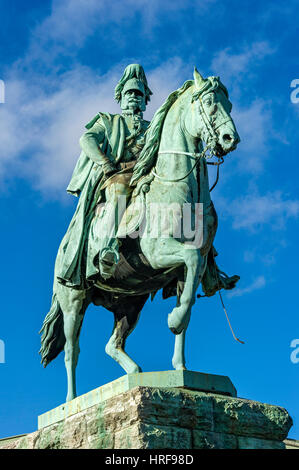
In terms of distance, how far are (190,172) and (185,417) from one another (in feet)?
9.77

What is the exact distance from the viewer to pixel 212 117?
10.0m

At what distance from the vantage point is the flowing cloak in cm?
1109

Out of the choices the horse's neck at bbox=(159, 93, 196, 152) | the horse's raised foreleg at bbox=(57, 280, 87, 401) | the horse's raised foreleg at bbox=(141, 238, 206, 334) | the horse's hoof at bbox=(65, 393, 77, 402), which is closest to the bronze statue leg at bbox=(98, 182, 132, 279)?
the horse's raised foreleg at bbox=(141, 238, 206, 334)

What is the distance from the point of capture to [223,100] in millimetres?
10211

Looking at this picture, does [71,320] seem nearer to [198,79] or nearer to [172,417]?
[172,417]

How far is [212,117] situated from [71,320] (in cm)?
348

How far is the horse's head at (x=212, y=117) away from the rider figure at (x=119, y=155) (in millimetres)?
1225

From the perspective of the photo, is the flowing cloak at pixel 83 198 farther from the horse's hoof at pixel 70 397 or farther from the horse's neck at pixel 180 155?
the horse's hoof at pixel 70 397

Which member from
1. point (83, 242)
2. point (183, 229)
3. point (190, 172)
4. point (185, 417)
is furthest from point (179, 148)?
point (185, 417)

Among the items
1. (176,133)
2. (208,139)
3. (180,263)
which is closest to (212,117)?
(208,139)

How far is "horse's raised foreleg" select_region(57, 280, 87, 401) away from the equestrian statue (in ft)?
0.04

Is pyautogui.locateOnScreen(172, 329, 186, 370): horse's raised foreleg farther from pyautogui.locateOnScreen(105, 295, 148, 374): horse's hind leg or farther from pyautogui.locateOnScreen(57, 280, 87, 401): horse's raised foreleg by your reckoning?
pyautogui.locateOnScreen(57, 280, 87, 401): horse's raised foreleg

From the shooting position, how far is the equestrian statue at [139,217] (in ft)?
32.9

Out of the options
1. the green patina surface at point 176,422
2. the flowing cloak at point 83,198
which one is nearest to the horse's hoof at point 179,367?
the green patina surface at point 176,422
